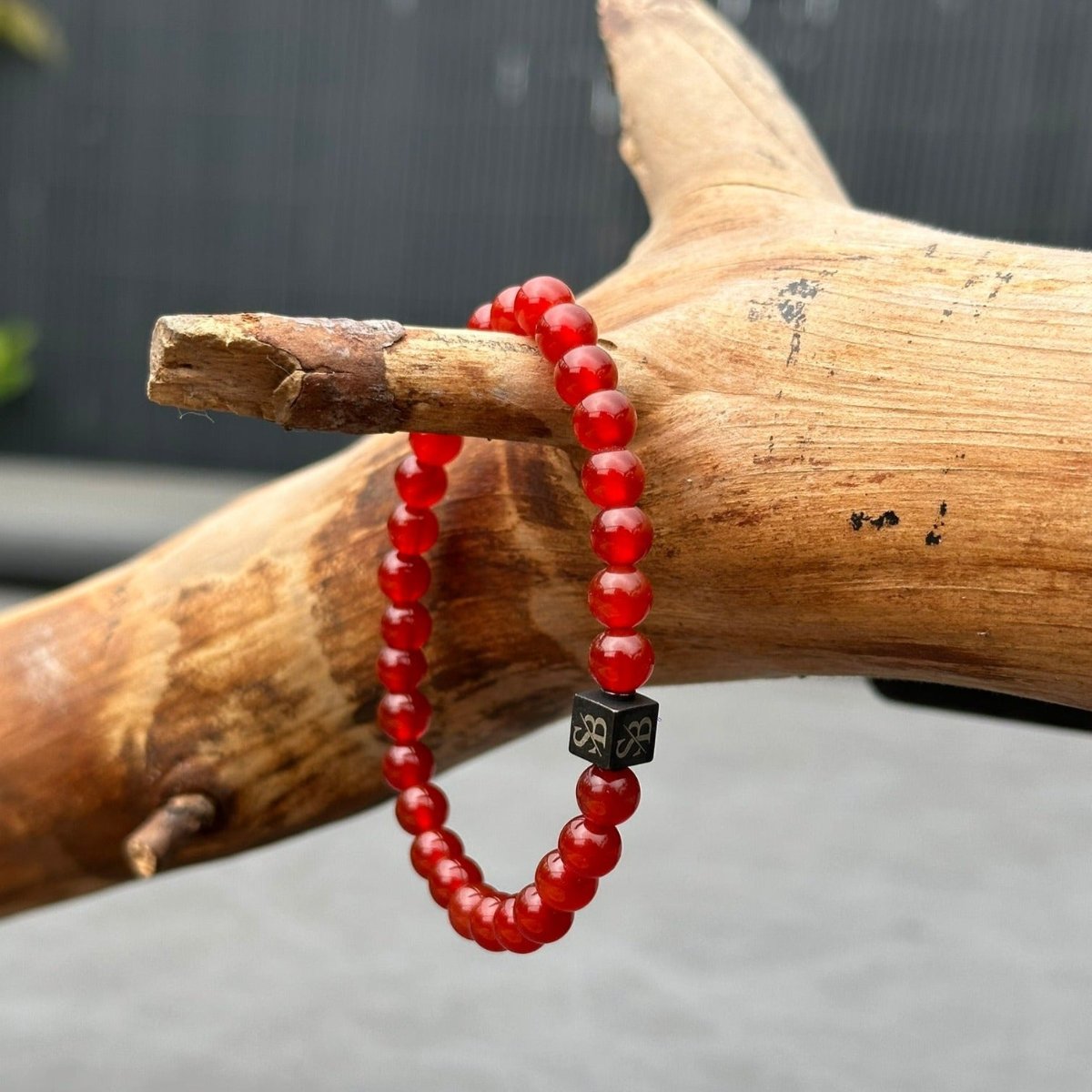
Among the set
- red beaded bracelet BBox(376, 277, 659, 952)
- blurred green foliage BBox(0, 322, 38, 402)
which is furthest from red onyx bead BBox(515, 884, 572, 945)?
blurred green foliage BBox(0, 322, 38, 402)

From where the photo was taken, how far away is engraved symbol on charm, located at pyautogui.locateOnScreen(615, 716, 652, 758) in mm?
545

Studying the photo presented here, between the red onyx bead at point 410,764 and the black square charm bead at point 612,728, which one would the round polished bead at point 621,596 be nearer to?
the black square charm bead at point 612,728

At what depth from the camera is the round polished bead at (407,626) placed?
2.17ft

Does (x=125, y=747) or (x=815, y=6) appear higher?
(x=815, y=6)

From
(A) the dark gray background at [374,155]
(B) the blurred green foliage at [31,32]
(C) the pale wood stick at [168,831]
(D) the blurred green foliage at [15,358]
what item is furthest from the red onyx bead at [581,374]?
(B) the blurred green foliage at [31,32]

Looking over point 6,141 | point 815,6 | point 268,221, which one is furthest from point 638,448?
point 6,141

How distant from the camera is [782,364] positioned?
1.82 ft

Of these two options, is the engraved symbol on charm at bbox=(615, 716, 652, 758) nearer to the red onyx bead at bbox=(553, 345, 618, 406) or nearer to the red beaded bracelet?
the red beaded bracelet

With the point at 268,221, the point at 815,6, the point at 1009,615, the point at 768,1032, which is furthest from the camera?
the point at 268,221

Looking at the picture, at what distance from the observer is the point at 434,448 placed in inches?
25.3

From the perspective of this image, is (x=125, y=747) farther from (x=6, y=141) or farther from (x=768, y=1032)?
(x=6, y=141)

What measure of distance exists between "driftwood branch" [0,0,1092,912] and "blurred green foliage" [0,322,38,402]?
319 cm

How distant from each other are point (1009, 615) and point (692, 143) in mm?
368

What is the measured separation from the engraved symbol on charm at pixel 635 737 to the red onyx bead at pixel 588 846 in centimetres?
5
